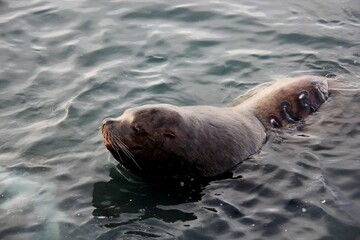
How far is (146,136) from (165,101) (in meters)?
2.08

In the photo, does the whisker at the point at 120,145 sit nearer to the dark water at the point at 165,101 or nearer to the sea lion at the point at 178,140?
the sea lion at the point at 178,140

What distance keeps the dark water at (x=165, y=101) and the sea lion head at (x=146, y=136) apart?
32 centimetres

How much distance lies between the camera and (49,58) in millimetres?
10469

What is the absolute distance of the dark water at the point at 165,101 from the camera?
651 centimetres

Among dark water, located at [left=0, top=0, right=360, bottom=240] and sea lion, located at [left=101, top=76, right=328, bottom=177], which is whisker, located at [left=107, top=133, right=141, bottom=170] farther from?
dark water, located at [left=0, top=0, right=360, bottom=240]

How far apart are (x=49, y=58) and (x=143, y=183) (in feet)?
13.3

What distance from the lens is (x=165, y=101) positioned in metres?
9.15

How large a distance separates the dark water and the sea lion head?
318 millimetres

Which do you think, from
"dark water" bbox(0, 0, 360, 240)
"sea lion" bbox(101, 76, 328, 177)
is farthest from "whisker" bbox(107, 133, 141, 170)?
"dark water" bbox(0, 0, 360, 240)

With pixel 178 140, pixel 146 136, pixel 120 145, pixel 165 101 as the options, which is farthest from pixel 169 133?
pixel 165 101

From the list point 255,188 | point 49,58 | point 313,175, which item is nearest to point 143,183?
point 255,188

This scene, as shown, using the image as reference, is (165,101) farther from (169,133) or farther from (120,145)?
(120,145)

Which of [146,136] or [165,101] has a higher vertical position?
[146,136]

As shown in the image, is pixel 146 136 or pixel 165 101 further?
pixel 165 101
